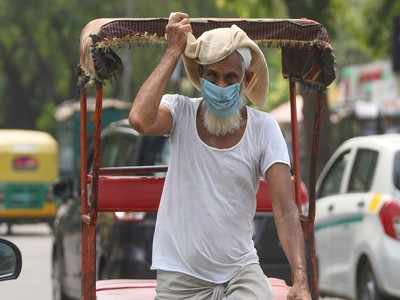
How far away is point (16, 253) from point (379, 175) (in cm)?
686

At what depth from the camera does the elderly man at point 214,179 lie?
5.42 m

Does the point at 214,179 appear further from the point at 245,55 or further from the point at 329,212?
the point at 329,212

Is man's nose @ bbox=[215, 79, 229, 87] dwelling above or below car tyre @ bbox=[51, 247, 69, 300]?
above

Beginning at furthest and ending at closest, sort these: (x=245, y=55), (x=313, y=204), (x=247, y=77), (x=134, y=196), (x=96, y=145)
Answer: (x=134, y=196), (x=313, y=204), (x=96, y=145), (x=247, y=77), (x=245, y=55)

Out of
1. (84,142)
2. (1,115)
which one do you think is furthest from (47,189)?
(1,115)

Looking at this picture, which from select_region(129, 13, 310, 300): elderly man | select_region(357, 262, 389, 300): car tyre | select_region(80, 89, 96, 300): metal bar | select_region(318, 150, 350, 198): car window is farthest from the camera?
select_region(318, 150, 350, 198): car window

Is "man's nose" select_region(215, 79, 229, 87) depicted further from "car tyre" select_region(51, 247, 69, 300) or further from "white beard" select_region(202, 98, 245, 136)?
"car tyre" select_region(51, 247, 69, 300)

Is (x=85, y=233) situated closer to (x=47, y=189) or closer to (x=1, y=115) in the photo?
(x=47, y=189)

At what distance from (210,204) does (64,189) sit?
7157 millimetres

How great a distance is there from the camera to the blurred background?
70.0 feet

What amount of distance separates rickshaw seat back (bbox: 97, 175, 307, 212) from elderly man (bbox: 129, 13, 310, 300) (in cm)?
167

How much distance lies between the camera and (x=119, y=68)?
20.5 ft

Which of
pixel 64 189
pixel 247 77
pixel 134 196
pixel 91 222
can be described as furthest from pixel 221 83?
pixel 64 189

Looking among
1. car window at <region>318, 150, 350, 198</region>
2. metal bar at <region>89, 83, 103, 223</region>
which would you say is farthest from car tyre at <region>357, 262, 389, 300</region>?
metal bar at <region>89, 83, 103, 223</region>
